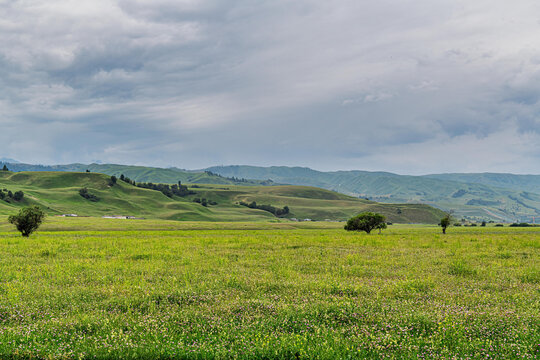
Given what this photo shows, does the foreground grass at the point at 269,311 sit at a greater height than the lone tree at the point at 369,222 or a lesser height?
greater

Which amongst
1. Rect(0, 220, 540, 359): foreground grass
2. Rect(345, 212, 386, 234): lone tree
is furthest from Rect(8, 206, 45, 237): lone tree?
Rect(345, 212, 386, 234): lone tree

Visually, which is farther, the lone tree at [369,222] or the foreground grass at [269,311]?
the lone tree at [369,222]

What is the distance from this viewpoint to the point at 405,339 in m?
8.80

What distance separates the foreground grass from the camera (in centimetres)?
831

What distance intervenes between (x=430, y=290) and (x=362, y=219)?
195 ft

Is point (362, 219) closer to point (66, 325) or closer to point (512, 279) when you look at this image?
point (512, 279)

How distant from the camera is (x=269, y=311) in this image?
35.6ft

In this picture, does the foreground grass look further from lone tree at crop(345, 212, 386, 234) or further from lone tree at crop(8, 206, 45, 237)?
lone tree at crop(345, 212, 386, 234)

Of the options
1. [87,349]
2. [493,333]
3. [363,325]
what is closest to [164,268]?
[87,349]

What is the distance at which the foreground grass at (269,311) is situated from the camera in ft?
27.3

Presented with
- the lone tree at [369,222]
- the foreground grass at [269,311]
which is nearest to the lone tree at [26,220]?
the foreground grass at [269,311]

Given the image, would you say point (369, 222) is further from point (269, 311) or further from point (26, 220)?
point (269, 311)

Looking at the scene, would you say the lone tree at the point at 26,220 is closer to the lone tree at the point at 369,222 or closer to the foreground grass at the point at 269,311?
the foreground grass at the point at 269,311

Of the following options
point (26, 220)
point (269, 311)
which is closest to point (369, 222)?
point (26, 220)
